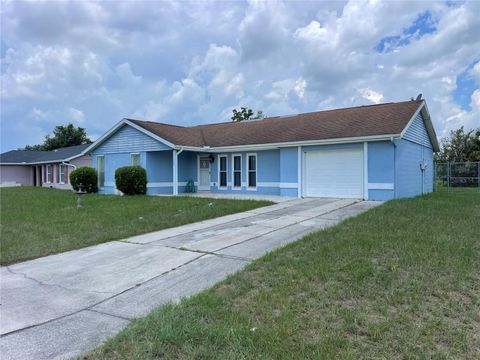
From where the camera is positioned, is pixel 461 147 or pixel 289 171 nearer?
pixel 289 171

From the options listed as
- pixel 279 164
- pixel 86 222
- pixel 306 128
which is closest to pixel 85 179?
pixel 279 164

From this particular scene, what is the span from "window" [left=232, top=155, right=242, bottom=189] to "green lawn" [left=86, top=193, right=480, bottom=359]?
12.8 metres

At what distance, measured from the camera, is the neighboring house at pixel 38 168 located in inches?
1247

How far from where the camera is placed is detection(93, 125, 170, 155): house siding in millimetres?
18578

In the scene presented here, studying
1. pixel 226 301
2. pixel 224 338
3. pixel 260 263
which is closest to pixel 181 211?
pixel 260 263

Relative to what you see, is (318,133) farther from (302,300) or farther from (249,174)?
(302,300)

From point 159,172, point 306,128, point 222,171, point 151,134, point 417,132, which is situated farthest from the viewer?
point 222,171

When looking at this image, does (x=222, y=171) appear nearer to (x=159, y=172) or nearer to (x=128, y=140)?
(x=159, y=172)

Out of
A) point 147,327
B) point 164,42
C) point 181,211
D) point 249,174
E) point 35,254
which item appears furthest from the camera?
point 249,174

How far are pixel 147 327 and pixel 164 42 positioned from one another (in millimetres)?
15956

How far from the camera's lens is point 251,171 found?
18.4m

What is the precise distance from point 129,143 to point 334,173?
36.6ft

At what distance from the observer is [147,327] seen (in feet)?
11.6

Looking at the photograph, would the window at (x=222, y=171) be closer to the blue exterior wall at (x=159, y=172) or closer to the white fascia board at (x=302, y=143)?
the white fascia board at (x=302, y=143)
